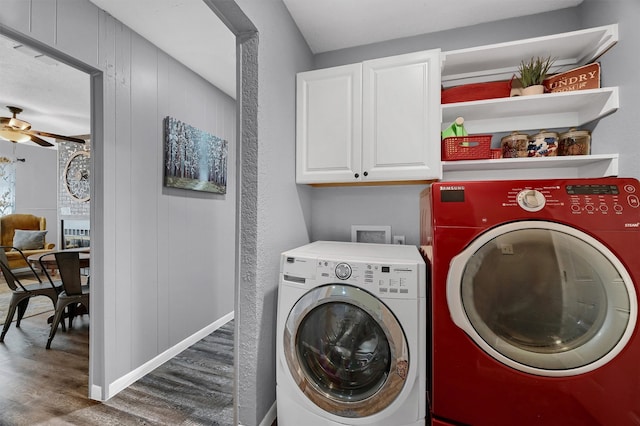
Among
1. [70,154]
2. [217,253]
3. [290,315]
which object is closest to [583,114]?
[290,315]

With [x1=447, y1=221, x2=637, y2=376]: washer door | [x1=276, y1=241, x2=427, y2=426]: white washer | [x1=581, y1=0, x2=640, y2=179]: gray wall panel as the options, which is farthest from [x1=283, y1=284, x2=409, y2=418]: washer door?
[x1=581, y1=0, x2=640, y2=179]: gray wall panel

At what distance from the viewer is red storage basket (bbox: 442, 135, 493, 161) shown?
1625 millimetres

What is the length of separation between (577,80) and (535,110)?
221mm

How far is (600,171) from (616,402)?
1.15 metres

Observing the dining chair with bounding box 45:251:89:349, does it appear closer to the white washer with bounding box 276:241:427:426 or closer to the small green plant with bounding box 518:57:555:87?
the white washer with bounding box 276:241:427:426

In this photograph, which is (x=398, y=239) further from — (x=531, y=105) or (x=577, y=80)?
(x=577, y=80)

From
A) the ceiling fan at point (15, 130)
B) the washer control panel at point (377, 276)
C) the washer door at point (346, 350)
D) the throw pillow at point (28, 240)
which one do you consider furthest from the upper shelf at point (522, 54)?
the throw pillow at point (28, 240)

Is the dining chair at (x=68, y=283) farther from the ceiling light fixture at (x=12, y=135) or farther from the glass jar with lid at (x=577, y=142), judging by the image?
the glass jar with lid at (x=577, y=142)

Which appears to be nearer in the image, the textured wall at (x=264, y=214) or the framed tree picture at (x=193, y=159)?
the textured wall at (x=264, y=214)

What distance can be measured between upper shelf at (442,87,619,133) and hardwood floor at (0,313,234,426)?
7.87ft

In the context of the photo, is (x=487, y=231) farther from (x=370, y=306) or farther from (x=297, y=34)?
(x=297, y=34)

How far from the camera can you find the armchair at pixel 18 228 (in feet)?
15.6

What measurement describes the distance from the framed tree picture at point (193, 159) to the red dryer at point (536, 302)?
6.86 feet

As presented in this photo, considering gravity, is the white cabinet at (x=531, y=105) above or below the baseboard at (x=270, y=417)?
above
